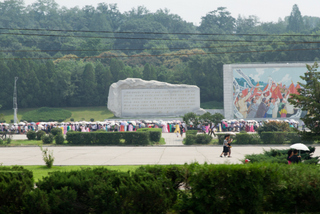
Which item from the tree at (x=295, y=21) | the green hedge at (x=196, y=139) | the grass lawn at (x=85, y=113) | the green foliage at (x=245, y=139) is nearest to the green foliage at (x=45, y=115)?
the grass lawn at (x=85, y=113)

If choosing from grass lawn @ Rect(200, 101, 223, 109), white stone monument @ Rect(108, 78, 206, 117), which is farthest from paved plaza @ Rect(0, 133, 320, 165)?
grass lawn @ Rect(200, 101, 223, 109)

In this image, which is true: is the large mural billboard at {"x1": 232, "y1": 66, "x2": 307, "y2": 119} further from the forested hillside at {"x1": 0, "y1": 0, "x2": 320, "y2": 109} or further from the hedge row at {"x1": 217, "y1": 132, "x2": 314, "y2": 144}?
the hedge row at {"x1": 217, "y1": 132, "x2": 314, "y2": 144}

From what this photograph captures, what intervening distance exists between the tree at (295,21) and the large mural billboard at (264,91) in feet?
216

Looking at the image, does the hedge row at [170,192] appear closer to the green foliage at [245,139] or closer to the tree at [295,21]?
the green foliage at [245,139]

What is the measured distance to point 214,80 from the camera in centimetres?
6719

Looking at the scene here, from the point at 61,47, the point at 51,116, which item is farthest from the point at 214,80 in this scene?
the point at 61,47

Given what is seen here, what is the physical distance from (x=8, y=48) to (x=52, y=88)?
26664 mm

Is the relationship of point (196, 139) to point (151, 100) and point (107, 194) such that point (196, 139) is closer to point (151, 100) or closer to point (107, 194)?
point (107, 194)

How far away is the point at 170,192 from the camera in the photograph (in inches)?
256

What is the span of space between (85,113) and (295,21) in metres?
75.5

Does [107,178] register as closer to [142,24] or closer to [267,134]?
[267,134]

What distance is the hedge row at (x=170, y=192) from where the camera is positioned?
20.0 feet

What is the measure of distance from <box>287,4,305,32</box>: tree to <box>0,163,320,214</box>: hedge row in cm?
10803

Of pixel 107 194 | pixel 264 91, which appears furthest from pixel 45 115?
pixel 107 194
